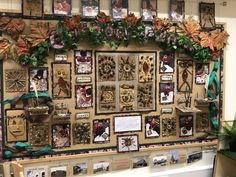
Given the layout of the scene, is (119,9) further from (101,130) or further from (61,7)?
(101,130)

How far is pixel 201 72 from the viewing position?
3.13 meters

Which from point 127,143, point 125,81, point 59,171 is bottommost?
point 59,171

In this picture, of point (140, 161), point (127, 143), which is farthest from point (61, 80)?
point (140, 161)

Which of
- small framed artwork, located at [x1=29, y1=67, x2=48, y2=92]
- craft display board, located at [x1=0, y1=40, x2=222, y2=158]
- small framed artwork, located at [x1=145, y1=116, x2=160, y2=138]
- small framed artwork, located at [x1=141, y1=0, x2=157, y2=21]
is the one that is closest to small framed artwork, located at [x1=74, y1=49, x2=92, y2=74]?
craft display board, located at [x1=0, y1=40, x2=222, y2=158]

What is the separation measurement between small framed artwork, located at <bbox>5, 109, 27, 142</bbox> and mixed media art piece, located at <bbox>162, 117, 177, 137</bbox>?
126 cm

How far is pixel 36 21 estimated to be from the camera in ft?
8.44

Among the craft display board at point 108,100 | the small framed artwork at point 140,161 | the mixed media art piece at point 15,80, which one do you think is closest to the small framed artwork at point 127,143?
the craft display board at point 108,100

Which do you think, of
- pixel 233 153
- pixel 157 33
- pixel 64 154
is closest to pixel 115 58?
pixel 157 33

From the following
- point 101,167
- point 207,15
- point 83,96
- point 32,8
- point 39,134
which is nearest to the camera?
point 32,8

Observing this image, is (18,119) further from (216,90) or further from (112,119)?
(216,90)

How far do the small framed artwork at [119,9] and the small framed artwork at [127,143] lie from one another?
108 cm

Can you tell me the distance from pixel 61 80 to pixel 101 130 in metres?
0.57

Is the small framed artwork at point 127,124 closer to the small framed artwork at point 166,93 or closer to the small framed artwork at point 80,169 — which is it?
the small framed artwork at point 166,93

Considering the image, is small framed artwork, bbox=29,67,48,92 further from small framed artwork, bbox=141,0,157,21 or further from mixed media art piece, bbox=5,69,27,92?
→ small framed artwork, bbox=141,0,157,21
